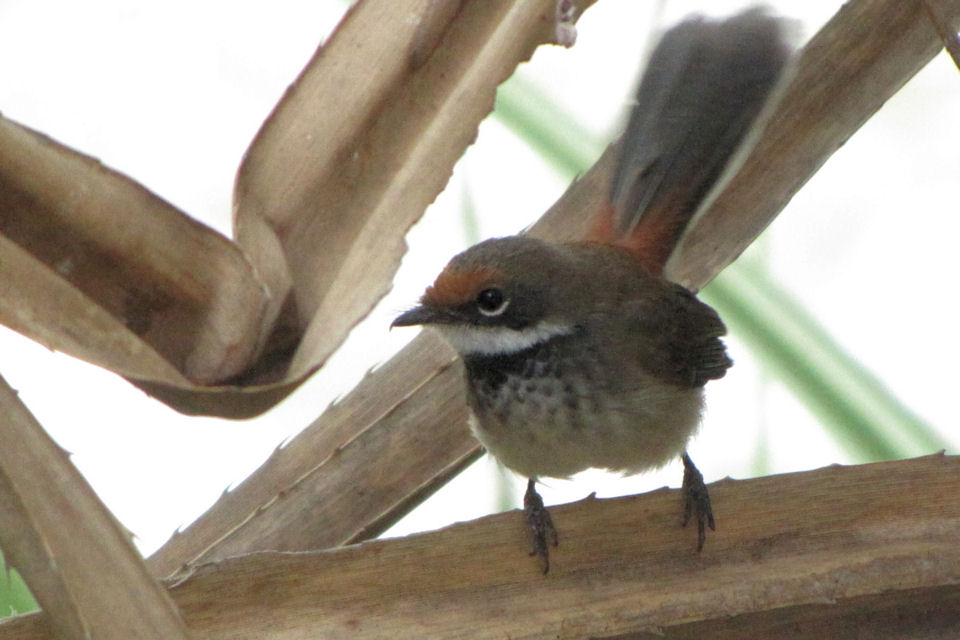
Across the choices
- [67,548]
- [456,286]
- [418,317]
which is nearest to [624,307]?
[456,286]

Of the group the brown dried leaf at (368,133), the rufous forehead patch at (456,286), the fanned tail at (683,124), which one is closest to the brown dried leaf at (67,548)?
the brown dried leaf at (368,133)

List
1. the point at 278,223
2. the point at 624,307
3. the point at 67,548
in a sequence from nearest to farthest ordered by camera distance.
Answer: the point at 67,548 → the point at 278,223 → the point at 624,307

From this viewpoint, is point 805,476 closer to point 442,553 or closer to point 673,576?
point 673,576

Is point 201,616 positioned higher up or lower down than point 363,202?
lower down

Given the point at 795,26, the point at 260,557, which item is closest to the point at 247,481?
the point at 260,557

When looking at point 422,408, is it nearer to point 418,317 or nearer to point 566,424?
point 418,317

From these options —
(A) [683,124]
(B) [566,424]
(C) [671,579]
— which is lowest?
(C) [671,579]

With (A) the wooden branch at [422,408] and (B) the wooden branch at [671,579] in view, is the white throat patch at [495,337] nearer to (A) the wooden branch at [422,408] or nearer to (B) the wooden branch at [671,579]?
(A) the wooden branch at [422,408]
